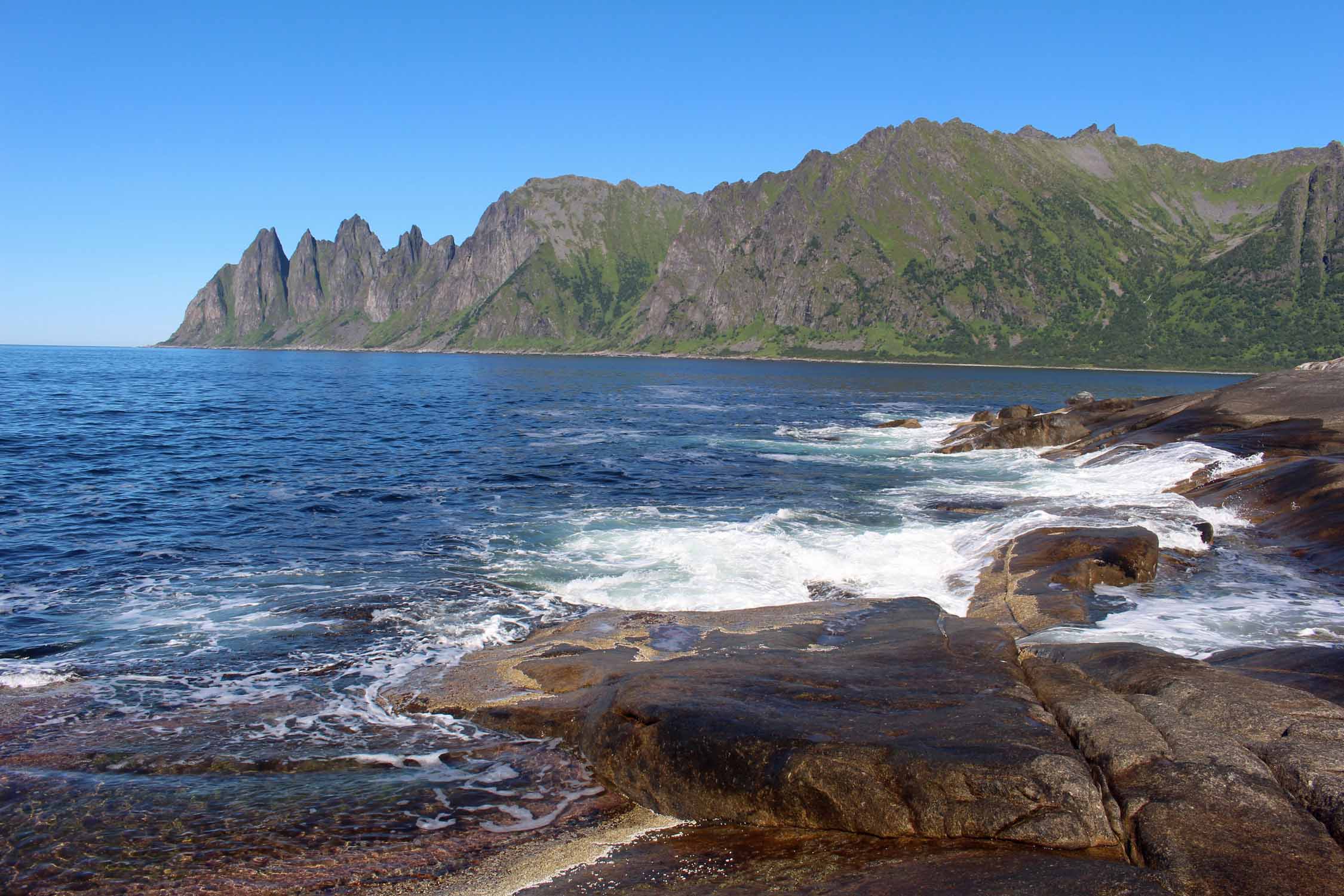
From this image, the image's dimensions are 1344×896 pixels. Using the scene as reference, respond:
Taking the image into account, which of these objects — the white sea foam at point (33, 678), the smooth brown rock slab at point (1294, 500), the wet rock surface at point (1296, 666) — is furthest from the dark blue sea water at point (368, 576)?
the wet rock surface at point (1296, 666)

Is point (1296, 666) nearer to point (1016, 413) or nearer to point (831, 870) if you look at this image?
point (831, 870)

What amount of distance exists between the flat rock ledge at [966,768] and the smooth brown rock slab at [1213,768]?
0.08 feet

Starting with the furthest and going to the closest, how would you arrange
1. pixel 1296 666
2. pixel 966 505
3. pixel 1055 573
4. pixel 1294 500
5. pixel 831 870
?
pixel 966 505, pixel 1294 500, pixel 1055 573, pixel 1296 666, pixel 831 870

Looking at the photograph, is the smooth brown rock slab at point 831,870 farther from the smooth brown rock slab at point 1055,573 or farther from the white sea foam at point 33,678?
the white sea foam at point 33,678

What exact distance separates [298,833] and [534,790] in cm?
271

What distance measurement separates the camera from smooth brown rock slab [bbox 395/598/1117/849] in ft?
26.2

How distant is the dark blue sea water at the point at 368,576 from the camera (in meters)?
9.78

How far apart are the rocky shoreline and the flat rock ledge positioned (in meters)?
0.03

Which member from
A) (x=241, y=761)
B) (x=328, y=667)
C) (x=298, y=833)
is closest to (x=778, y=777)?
A: (x=298, y=833)

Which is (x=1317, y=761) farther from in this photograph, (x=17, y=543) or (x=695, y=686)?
(x=17, y=543)

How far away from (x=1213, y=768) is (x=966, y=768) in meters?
2.55

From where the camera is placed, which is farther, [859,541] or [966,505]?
[966,505]

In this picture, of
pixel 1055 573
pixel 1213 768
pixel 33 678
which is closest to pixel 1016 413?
pixel 1055 573

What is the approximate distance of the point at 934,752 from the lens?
8547mm
